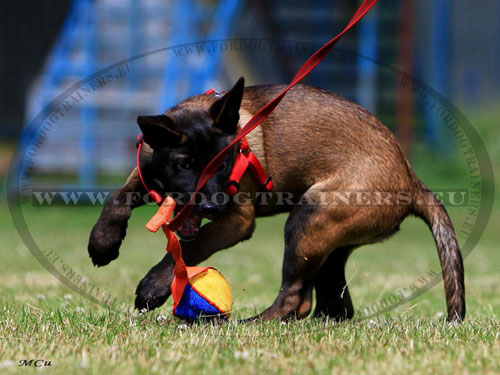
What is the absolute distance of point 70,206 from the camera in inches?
426

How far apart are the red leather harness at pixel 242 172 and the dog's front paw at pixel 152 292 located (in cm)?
40

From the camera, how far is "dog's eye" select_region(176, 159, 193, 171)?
3.72 meters

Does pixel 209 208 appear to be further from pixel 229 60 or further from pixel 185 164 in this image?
pixel 229 60

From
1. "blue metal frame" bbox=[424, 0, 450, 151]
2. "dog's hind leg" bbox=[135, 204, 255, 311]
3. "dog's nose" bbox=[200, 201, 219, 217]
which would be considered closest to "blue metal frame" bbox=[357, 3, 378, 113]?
"blue metal frame" bbox=[424, 0, 450, 151]

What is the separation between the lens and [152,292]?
11.8ft

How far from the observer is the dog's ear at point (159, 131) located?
3.60 m

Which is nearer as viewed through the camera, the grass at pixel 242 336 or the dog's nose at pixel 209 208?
the grass at pixel 242 336

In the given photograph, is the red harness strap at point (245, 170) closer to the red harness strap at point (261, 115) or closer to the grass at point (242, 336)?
the red harness strap at point (261, 115)

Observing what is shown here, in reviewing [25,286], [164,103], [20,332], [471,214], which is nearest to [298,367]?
[20,332]

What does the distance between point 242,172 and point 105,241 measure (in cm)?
78

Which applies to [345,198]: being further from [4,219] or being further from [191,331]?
[4,219]

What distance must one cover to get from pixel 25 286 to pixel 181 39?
18.7ft

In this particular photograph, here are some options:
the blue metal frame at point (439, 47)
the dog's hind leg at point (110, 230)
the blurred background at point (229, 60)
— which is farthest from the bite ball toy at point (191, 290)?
the blue metal frame at point (439, 47)

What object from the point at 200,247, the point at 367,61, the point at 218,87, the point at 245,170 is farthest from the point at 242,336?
the point at 367,61
